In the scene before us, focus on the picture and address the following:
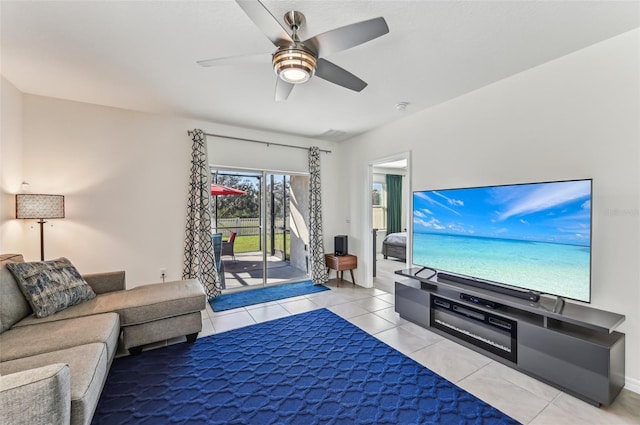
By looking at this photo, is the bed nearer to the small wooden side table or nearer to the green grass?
the small wooden side table

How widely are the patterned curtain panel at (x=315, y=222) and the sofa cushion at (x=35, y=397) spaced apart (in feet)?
12.4

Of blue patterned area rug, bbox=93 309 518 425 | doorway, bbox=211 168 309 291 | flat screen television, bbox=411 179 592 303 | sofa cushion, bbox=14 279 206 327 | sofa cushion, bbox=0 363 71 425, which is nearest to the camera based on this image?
sofa cushion, bbox=0 363 71 425

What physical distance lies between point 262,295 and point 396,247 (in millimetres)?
3668

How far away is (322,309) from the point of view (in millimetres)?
3641

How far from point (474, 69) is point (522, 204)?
1294 mm

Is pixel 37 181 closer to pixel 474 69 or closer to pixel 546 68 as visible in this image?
pixel 474 69

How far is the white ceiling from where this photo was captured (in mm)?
1764

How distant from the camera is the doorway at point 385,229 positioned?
4.01 metres

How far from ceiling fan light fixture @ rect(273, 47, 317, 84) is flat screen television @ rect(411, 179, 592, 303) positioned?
6.42 ft

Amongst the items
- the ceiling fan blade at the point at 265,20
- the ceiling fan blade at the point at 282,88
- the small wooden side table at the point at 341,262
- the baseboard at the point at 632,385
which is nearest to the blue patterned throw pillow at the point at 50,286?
the ceiling fan blade at the point at 282,88

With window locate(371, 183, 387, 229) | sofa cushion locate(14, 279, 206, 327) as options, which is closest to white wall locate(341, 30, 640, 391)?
sofa cushion locate(14, 279, 206, 327)

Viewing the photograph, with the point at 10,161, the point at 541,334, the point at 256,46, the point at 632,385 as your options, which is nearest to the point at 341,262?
the point at 541,334

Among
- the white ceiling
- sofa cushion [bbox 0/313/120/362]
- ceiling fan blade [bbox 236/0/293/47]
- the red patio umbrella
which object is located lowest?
sofa cushion [bbox 0/313/120/362]

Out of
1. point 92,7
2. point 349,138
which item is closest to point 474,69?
point 349,138
